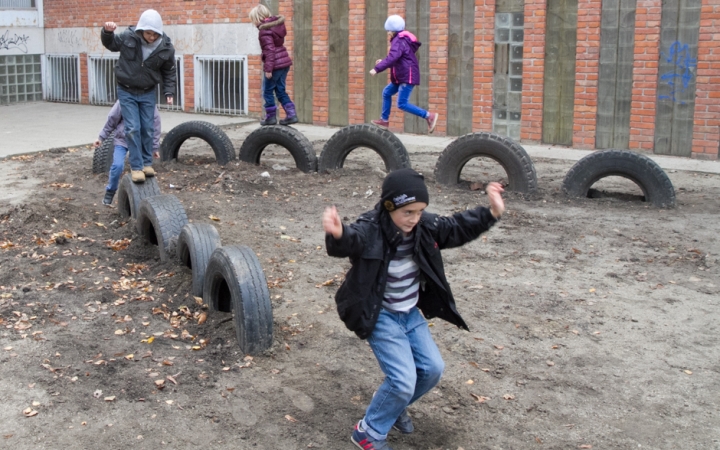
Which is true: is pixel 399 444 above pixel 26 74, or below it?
below

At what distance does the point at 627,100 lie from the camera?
44.9ft

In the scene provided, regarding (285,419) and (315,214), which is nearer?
(285,419)

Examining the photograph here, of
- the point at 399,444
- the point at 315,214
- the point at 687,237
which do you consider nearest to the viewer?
the point at 399,444

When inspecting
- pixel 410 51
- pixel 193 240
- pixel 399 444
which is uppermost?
pixel 410 51

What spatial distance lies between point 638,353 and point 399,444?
200cm

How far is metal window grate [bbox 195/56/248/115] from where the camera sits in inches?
723

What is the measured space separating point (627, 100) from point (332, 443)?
10.7 metres

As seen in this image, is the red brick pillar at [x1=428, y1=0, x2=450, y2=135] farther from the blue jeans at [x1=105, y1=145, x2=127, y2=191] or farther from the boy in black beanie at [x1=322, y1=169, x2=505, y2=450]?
the boy in black beanie at [x1=322, y1=169, x2=505, y2=450]

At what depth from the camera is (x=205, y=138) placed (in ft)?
39.1

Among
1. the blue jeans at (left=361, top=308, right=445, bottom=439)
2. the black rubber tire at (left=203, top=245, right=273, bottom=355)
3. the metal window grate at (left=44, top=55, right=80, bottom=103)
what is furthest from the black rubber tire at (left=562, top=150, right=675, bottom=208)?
the metal window grate at (left=44, top=55, right=80, bottom=103)

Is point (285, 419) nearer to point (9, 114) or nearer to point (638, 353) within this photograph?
point (638, 353)

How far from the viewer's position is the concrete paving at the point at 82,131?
13298 mm

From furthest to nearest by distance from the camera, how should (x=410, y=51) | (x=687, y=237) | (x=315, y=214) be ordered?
(x=410, y=51) → (x=315, y=214) → (x=687, y=237)

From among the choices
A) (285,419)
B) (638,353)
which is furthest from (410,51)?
(285,419)
